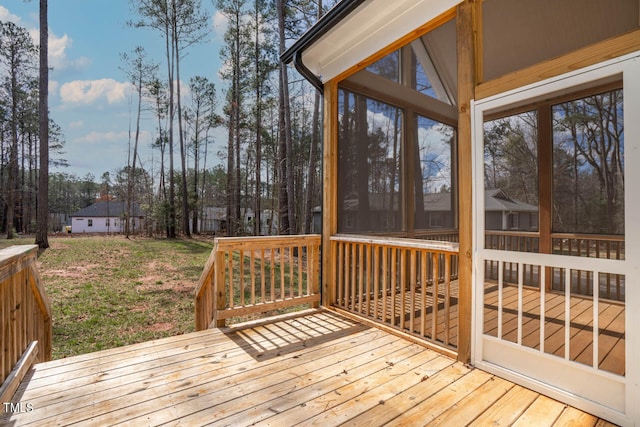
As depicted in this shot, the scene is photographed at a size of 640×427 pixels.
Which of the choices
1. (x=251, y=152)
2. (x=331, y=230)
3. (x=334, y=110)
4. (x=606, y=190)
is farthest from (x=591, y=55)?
(x=251, y=152)

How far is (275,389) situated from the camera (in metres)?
2.06

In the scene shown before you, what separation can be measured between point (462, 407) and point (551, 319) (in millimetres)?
1195

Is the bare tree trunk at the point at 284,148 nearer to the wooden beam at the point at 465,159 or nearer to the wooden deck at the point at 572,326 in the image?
the wooden beam at the point at 465,159

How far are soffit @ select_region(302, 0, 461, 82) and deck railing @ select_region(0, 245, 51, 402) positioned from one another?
329 cm

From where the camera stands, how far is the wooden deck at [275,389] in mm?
1749

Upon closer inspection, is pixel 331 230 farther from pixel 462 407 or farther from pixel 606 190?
pixel 606 190

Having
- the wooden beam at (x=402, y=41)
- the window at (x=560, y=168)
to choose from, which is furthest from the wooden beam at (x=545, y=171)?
the wooden beam at (x=402, y=41)

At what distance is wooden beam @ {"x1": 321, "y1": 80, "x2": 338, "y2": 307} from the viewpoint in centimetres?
378

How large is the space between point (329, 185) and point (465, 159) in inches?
69.6

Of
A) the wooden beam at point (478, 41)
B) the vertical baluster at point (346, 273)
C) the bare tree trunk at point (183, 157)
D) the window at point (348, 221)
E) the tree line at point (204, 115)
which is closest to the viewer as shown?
the wooden beam at point (478, 41)

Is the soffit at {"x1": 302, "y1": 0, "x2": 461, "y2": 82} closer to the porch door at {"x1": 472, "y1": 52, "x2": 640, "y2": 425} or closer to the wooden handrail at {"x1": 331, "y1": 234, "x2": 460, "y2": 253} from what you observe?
the porch door at {"x1": 472, "y1": 52, "x2": 640, "y2": 425}

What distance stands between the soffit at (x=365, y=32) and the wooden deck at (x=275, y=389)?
2893 mm

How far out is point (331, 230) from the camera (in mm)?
3834

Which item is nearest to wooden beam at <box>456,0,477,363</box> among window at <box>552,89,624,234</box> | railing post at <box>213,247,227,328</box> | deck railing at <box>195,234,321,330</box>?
window at <box>552,89,624,234</box>
